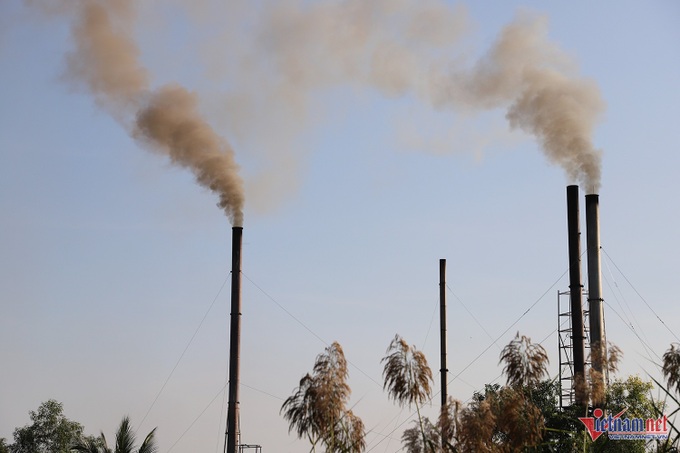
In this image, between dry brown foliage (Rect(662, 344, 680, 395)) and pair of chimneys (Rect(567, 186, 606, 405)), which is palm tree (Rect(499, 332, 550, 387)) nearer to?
dry brown foliage (Rect(662, 344, 680, 395))

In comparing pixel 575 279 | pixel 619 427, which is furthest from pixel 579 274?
pixel 619 427

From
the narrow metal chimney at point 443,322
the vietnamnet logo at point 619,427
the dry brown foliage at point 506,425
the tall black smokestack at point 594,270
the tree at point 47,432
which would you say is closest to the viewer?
the dry brown foliage at point 506,425

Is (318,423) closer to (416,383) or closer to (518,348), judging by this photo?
(416,383)

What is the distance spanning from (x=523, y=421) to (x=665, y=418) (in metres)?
2.30

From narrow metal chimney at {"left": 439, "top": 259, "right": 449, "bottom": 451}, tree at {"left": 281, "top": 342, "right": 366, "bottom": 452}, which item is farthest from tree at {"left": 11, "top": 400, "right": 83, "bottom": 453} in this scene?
tree at {"left": 281, "top": 342, "right": 366, "bottom": 452}

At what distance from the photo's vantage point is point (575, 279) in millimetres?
36406

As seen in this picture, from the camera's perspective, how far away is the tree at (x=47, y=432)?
7212cm

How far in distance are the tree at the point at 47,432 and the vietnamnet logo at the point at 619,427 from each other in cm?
4523

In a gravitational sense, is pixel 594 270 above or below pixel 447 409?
above

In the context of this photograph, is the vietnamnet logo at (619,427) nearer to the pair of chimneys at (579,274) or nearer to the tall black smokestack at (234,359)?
the pair of chimneys at (579,274)

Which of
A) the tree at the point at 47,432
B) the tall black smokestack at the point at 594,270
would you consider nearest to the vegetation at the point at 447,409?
the tall black smokestack at the point at 594,270

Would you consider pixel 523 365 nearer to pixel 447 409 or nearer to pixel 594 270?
pixel 447 409

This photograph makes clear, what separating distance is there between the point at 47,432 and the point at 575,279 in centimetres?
4821

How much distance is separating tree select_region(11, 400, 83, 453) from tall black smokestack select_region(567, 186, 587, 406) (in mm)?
45721
